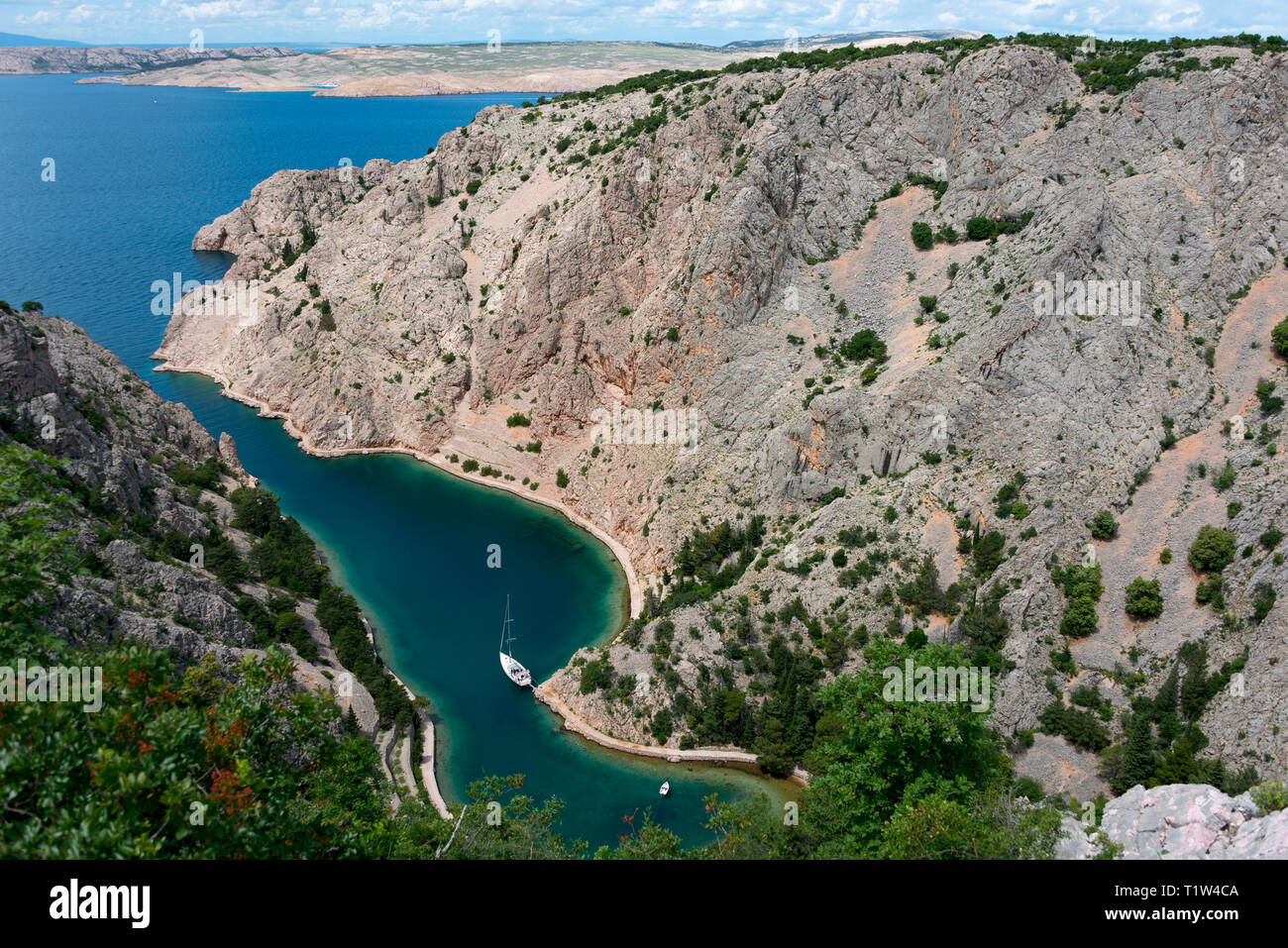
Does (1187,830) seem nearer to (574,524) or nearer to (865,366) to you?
(865,366)

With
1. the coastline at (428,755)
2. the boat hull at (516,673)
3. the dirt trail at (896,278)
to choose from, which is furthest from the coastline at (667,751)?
the dirt trail at (896,278)

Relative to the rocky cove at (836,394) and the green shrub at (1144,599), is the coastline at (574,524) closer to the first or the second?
the rocky cove at (836,394)

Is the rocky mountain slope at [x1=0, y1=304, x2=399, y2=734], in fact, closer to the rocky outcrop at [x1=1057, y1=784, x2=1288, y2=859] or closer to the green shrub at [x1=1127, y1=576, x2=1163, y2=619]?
the rocky outcrop at [x1=1057, y1=784, x2=1288, y2=859]

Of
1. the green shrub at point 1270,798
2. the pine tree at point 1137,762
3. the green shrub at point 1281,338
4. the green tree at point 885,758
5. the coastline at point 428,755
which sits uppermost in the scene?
the green shrub at point 1281,338

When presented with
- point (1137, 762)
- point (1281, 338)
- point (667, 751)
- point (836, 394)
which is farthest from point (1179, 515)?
point (667, 751)

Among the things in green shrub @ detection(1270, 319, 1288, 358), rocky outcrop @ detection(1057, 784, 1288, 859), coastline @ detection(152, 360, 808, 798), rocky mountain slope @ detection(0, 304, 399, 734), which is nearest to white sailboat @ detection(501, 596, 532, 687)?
coastline @ detection(152, 360, 808, 798)
